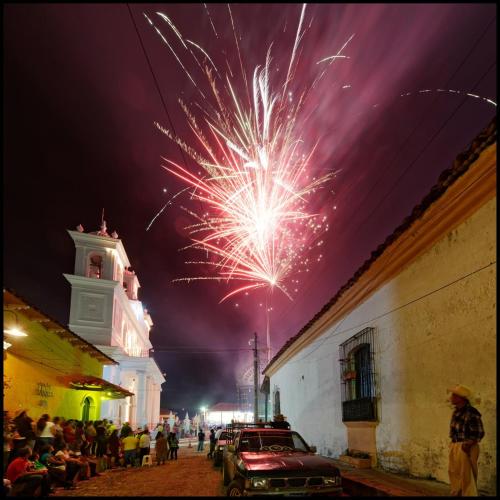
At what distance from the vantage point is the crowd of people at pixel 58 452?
28.9 feet

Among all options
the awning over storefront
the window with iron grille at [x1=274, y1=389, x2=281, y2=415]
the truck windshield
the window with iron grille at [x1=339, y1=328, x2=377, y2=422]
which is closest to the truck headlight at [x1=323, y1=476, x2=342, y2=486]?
the truck windshield

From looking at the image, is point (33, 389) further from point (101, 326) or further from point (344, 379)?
point (101, 326)

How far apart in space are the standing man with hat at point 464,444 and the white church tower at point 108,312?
25397mm

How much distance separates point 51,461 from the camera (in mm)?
10750

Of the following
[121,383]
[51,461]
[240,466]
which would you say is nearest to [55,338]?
[51,461]

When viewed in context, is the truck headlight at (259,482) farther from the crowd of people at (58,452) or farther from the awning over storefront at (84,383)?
the awning over storefront at (84,383)

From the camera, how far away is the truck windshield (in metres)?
9.16

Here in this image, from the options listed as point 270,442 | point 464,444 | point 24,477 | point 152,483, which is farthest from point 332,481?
point 152,483

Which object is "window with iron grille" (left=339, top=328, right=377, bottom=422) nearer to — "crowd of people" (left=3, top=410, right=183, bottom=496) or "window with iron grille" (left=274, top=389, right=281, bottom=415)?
"crowd of people" (left=3, top=410, right=183, bottom=496)

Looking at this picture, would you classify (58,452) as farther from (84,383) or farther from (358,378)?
(358,378)

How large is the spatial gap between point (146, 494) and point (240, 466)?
3.07 m

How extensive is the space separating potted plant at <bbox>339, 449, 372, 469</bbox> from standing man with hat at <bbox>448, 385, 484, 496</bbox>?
16.0 ft

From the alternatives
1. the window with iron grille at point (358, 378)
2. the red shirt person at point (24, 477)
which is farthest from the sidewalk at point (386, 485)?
the red shirt person at point (24, 477)

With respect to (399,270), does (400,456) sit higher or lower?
lower
